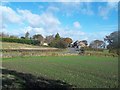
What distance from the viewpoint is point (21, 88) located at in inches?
360

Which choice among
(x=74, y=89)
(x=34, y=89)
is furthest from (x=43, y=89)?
(x=74, y=89)

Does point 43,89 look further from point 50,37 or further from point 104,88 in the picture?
point 50,37

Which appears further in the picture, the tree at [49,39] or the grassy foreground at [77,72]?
the tree at [49,39]

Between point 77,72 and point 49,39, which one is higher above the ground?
point 49,39

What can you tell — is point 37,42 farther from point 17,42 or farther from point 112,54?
point 112,54

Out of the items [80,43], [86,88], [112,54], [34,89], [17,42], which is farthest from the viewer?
[80,43]

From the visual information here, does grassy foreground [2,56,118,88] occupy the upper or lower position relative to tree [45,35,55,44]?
lower

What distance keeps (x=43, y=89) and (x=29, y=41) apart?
7021 cm

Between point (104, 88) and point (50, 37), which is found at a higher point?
point (50, 37)

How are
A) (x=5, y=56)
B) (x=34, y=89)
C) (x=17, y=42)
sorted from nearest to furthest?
(x=34, y=89)
(x=5, y=56)
(x=17, y=42)

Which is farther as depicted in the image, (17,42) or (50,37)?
(50,37)

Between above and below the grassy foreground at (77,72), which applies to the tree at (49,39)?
above

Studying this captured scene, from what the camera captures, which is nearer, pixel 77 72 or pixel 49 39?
pixel 77 72

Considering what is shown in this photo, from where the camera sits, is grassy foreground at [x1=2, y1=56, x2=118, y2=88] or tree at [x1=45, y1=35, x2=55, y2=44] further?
tree at [x1=45, y1=35, x2=55, y2=44]
